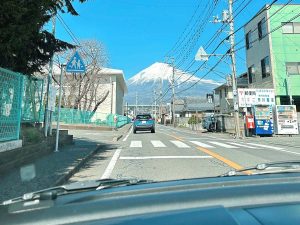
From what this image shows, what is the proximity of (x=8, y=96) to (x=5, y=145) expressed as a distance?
130 centimetres

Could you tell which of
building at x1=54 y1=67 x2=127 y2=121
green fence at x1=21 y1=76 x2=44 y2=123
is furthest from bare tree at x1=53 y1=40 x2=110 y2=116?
green fence at x1=21 y1=76 x2=44 y2=123

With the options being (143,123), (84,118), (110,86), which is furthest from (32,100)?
(110,86)

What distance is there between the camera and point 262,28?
34344mm

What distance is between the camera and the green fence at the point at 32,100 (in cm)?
A: 1108

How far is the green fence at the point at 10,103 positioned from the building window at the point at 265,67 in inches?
1110

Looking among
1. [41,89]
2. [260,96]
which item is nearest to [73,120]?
[260,96]

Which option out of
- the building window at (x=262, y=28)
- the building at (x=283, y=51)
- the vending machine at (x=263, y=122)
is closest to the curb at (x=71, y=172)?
the vending machine at (x=263, y=122)

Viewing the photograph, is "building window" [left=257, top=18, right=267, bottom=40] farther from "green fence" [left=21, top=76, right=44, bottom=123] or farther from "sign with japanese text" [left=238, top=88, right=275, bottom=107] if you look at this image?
"green fence" [left=21, top=76, right=44, bottom=123]

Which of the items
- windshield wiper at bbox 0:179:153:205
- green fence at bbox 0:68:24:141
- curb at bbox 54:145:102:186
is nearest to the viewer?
windshield wiper at bbox 0:179:153:205

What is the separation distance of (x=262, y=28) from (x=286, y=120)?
11533 millimetres

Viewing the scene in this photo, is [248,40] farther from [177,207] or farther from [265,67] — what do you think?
[177,207]

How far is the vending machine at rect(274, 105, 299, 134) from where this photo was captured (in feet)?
87.5

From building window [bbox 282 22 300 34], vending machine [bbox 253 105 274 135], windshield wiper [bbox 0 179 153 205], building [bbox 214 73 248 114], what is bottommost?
windshield wiper [bbox 0 179 153 205]

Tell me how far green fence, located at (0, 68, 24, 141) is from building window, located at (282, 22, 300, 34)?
2903cm
